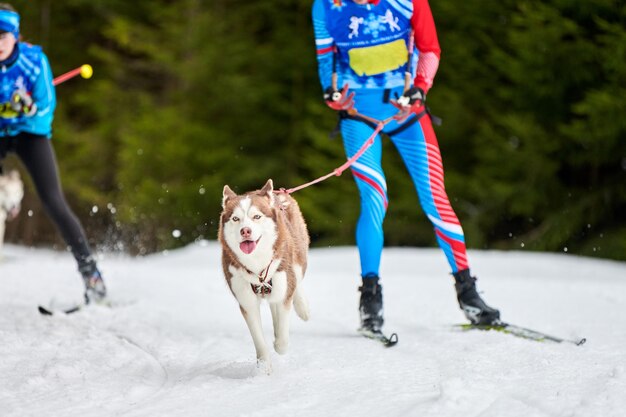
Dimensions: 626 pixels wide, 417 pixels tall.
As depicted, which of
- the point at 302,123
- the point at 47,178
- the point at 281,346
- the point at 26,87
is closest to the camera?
the point at 281,346

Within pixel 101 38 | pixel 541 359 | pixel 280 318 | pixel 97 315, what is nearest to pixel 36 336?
pixel 97 315

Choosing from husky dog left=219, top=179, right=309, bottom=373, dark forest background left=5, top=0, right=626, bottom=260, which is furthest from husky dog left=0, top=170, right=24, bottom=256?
husky dog left=219, top=179, right=309, bottom=373

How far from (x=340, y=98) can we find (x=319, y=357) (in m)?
1.47

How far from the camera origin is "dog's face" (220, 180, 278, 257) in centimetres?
305

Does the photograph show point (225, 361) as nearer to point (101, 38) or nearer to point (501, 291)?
point (501, 291)

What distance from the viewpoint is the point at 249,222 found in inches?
119

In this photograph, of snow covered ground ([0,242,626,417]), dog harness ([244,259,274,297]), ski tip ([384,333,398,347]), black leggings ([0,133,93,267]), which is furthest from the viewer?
black leggings ([0,133,93,267])

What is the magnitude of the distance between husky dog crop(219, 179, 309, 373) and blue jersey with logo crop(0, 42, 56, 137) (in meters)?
2.15

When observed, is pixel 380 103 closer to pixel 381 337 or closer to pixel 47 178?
pixel 381 337

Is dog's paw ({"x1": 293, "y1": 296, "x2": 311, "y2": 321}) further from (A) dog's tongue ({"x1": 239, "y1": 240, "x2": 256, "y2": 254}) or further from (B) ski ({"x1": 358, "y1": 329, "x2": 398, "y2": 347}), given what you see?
(A) dog's tongue ({"x1": 239, "y1": 240, "x2": 256, "y2": 254})

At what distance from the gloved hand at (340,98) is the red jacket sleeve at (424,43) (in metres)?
0.39

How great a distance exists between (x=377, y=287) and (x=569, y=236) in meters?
6.49

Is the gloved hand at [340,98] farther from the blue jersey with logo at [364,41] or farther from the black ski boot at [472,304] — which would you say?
the black ski boot at [472,304]

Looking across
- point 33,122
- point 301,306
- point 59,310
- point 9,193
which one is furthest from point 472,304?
point 9,193
